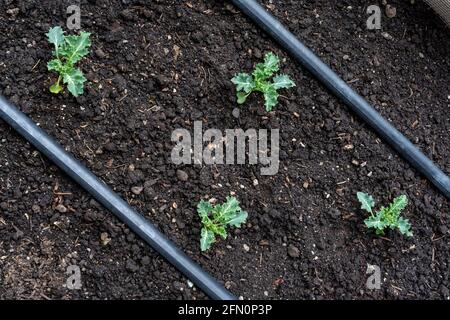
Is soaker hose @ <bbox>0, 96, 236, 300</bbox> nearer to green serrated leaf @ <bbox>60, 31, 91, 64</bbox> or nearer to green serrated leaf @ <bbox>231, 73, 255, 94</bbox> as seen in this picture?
green serrated leaf @ <bbox>60, 31, 91, 64</bbox>

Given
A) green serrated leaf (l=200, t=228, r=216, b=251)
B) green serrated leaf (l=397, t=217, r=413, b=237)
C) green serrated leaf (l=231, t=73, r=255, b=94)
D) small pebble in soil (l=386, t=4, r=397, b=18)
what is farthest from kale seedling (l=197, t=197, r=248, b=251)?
small pebble in soil (l=386, t=4, r=397, b=18)

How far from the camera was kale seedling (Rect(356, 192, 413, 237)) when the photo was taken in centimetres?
358

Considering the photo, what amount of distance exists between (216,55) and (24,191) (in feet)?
4.14

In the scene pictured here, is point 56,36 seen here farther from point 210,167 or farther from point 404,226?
point 404,226

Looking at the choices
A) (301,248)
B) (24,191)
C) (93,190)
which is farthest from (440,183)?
(24,191)

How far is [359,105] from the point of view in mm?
3807

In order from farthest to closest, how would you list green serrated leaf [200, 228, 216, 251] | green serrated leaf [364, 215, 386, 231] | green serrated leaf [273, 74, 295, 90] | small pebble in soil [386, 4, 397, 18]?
small pebble in soil [386, 4, 397, 18], green serrated leaf [273, 74, 295, 90], green serrated leaf [364, 215, 386, 231], green serrated leaf [200, 228, 216, 251]

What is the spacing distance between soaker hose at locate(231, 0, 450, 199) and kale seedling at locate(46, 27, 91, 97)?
90cm

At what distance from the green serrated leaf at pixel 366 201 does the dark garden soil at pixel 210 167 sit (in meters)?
0.09

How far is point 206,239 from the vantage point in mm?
3479

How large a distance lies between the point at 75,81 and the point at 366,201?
165 cm

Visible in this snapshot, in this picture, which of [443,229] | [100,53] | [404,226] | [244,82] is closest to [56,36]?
[100,53]

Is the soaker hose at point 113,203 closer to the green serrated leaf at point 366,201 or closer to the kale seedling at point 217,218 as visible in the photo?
the kale seedling at point 217,218

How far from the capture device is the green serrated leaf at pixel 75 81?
352 centimetres
